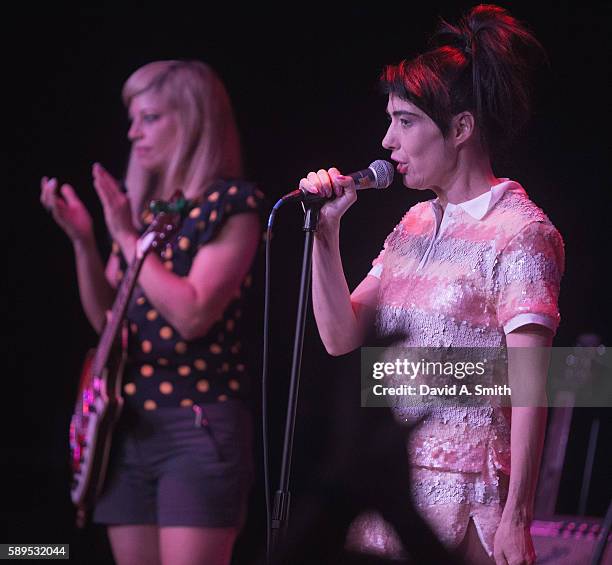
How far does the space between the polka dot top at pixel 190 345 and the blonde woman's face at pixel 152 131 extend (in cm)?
19

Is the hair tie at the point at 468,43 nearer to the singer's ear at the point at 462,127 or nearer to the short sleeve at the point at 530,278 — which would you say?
the singer's ear at the point at 462,127

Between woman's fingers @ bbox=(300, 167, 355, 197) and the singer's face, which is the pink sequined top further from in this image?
woman's fingers @ bbox=(300, 167, 355, 197)

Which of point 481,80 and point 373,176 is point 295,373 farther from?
point 481,80

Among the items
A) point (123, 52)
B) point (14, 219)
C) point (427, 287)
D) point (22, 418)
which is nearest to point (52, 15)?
point (123, 52)

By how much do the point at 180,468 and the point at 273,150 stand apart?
844 mm

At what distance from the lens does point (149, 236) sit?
6.51ft

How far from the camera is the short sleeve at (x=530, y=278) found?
1.49 metres

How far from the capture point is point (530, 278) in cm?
151

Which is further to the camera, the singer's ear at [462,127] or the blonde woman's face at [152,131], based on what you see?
the blonde woman's face at [152,131]

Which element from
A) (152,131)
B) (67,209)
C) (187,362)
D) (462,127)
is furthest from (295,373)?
(67,209)

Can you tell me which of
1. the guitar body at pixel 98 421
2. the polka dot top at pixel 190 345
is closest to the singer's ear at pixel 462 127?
the polka dot top at pixel 190 345

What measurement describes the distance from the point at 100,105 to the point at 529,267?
1.32 meters

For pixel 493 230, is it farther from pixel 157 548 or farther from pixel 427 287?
pixel 157 548

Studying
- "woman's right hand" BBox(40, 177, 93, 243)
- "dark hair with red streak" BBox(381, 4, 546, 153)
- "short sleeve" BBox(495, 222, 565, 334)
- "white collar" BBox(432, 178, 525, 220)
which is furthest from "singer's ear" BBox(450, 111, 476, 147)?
"woman's right hand" BBox(40, 177, 93, 243)
